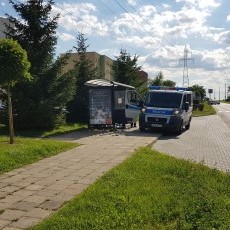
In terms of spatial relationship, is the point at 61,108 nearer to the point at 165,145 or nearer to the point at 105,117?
the point at 105,117

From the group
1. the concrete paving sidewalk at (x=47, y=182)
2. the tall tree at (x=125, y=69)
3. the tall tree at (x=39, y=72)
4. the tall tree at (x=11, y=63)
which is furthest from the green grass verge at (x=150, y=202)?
the tall tree at (x=125, y=69)

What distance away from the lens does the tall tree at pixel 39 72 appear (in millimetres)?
18000

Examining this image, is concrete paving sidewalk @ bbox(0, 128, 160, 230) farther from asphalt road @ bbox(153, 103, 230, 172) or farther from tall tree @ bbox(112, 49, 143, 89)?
tall tree @ bbox(112, 49, 143, 89)

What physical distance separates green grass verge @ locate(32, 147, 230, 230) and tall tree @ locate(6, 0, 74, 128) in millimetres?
9612

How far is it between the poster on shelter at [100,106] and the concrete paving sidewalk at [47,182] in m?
7.79

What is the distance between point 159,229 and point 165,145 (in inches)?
423

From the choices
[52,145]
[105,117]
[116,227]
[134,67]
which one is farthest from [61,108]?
[134,67]

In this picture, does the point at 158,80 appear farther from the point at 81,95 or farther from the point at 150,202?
the point at 150,202

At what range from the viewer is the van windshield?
21.0 meters

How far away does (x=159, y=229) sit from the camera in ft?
17.2

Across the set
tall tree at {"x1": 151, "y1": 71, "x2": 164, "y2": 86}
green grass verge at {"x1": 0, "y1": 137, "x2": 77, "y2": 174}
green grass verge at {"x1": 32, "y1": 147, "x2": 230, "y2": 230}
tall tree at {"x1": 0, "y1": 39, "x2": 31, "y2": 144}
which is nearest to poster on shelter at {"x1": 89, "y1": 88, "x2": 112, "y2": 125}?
green grass verge at {"x1": 0, "y1": 137, "x2": 77, "y2": 174}

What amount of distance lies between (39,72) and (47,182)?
11.3m

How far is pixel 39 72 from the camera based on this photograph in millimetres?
18484

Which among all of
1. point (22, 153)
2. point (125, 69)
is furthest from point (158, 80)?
point (22, 153)
